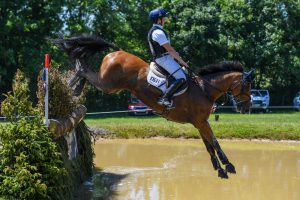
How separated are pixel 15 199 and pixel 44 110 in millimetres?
1605

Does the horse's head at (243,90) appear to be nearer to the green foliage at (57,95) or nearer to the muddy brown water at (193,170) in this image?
the muddy brown water at (193,170)

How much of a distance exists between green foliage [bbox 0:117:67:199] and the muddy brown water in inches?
136

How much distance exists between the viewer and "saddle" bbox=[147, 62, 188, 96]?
8.62 meters

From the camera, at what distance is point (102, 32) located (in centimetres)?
3700

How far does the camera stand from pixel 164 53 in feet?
28.3

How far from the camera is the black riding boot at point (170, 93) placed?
27.9 ft

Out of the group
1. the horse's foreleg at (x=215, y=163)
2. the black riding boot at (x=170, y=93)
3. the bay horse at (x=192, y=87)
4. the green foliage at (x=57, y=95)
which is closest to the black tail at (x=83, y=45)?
the bay horse at (x=192, y=87)

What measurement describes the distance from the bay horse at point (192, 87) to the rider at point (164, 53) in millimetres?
174

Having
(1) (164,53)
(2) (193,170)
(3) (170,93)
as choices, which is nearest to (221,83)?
(3) (170,93)

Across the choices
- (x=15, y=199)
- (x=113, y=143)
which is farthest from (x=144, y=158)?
(x=15, y=199)

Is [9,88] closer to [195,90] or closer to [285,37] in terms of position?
[285,37]

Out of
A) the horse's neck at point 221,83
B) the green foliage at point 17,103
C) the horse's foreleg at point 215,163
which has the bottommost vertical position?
the horse's foreleg at point 215,163

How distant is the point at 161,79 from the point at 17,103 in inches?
99.1

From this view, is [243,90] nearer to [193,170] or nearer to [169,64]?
[169,64]
